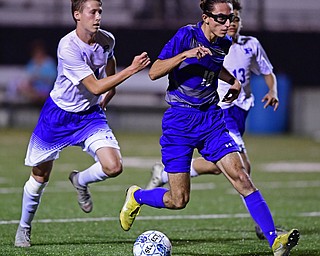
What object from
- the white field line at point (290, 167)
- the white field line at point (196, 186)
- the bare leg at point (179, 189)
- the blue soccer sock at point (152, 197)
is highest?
the bare leg at point (179, 189)

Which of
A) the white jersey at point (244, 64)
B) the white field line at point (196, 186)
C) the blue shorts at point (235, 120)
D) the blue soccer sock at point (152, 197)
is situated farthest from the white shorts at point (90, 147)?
the white field line at point (196, 186)

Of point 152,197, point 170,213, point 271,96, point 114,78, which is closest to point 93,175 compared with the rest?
point 152,197

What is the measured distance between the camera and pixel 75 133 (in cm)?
744

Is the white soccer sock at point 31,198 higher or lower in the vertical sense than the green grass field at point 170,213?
higher

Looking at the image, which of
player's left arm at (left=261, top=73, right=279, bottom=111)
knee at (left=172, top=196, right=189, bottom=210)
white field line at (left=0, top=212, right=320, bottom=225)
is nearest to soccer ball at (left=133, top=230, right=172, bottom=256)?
knee at (left=172, top=196, right=189, bottom=210)

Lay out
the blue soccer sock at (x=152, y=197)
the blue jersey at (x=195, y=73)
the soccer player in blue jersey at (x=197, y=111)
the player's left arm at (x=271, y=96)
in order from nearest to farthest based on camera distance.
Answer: the soccer player in blue jersey at (x=197, y=111) → the blue jersey at (x=195, y=73) → the blue soccer sock at (x=152, y=197) → the player's left arm at (x=271, y=96)

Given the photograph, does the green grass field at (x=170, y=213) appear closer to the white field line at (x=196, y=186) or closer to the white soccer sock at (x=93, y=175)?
the white field line at (x=196, y=186)

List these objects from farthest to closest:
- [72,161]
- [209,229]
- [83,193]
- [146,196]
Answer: [72,161] < [209,229] < [83,193] < [146,196]

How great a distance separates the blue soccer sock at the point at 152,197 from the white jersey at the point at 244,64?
5.04 feet

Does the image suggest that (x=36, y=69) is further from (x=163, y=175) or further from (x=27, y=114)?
(x=163, y=175)

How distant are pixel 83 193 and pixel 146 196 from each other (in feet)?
2.76

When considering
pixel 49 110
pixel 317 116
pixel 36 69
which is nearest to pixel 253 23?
pixel 317 116

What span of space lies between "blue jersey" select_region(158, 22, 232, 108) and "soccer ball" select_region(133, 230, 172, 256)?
1.08 metres

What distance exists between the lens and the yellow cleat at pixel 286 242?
6387 mm
